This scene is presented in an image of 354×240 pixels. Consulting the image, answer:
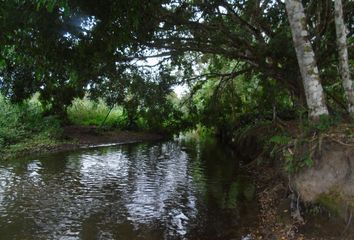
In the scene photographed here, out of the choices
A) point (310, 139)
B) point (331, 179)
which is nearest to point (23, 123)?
point (310, 139)

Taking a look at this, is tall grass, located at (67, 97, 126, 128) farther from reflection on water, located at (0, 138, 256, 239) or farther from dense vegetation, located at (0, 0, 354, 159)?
reflection on water, located at (0, 138, 256, 239)

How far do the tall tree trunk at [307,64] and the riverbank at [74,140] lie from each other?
11.0m

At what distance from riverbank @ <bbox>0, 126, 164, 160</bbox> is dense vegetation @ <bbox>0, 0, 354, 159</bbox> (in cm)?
63

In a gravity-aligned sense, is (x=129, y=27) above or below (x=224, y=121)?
above

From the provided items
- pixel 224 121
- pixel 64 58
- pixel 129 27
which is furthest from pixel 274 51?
pixel 224 121

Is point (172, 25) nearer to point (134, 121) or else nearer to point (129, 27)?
point (129, 27)

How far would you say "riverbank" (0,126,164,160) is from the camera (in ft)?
47.9

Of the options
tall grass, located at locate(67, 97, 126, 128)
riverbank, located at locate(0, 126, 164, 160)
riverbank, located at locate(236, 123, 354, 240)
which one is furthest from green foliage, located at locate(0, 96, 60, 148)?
riverbank, located at locate(236, 123, 354, 240)

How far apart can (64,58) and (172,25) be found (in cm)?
379

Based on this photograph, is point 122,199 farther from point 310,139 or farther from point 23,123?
point 23,123

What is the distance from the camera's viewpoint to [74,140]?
18219 mm

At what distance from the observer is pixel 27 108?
18.2m

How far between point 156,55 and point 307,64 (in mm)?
5241

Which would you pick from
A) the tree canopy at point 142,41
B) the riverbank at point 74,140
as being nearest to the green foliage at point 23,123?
the riverbank at point 74,140
